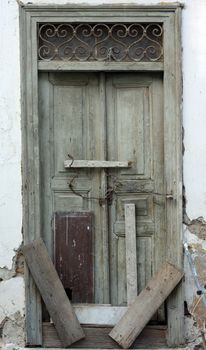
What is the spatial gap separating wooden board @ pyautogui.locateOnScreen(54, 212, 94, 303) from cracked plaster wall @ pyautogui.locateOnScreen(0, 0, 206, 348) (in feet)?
1.10

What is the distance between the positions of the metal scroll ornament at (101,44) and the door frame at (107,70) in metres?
0.08

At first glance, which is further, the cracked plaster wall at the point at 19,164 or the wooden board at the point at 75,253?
the wooden board at the point at 75,253

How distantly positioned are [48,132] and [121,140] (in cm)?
60

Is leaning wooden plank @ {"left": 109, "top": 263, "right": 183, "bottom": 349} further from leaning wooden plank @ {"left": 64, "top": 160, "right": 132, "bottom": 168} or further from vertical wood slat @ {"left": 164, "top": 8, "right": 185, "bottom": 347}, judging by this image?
leaning wooden plank @ {"left": 64, "top": 160, "right": 132, "bottom": 168}

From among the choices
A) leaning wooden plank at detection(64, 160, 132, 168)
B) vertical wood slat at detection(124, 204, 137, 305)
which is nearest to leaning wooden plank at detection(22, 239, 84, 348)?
vertical wood slat at detection(124, 204, 137, 305)

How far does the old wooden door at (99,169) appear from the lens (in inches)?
203

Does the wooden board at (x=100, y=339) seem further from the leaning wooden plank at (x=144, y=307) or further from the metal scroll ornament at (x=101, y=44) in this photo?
the metal scroll ornament at (x=101, y=44)

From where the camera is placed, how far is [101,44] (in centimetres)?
507

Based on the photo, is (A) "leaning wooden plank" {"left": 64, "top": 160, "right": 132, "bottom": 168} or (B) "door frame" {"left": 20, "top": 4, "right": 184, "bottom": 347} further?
(A) "leaning wooden plank" {"left": 64, "top": 160, "right": 132, "bottom": 168}

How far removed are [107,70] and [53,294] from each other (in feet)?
6.00

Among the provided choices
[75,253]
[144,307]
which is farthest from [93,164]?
[144,307]

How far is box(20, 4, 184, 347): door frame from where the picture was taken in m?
4.96

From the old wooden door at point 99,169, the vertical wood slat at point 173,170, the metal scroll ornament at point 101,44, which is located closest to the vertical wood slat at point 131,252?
the old wooden door at point 99,169

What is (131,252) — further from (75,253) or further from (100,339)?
(100,339)
